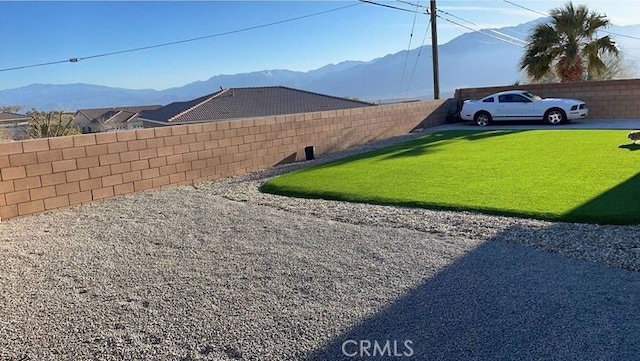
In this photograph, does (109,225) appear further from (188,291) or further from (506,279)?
(506,279)

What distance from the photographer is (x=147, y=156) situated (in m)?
9.77

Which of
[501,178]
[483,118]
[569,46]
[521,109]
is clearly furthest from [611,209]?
[569,46]

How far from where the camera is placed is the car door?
19061 mm

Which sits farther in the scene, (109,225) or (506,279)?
(109,225)

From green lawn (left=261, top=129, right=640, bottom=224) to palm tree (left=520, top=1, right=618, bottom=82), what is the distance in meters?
9.02

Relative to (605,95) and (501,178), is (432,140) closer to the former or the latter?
(501,178)

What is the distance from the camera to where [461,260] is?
4.87 meters

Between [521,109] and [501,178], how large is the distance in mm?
11888

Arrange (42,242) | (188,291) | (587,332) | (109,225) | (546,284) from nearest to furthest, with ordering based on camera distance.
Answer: (587,332), (546,284), (188,291), (42,242), (109,225)

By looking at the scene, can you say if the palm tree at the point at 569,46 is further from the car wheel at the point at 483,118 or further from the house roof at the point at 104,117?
the house roof at the point at 104,117

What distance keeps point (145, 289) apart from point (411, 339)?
8.35 ft

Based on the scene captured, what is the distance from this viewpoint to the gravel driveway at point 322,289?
339 centimetres

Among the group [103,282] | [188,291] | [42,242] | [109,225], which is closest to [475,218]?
[188,291]

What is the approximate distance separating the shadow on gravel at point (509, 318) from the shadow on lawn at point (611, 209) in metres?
1.51
